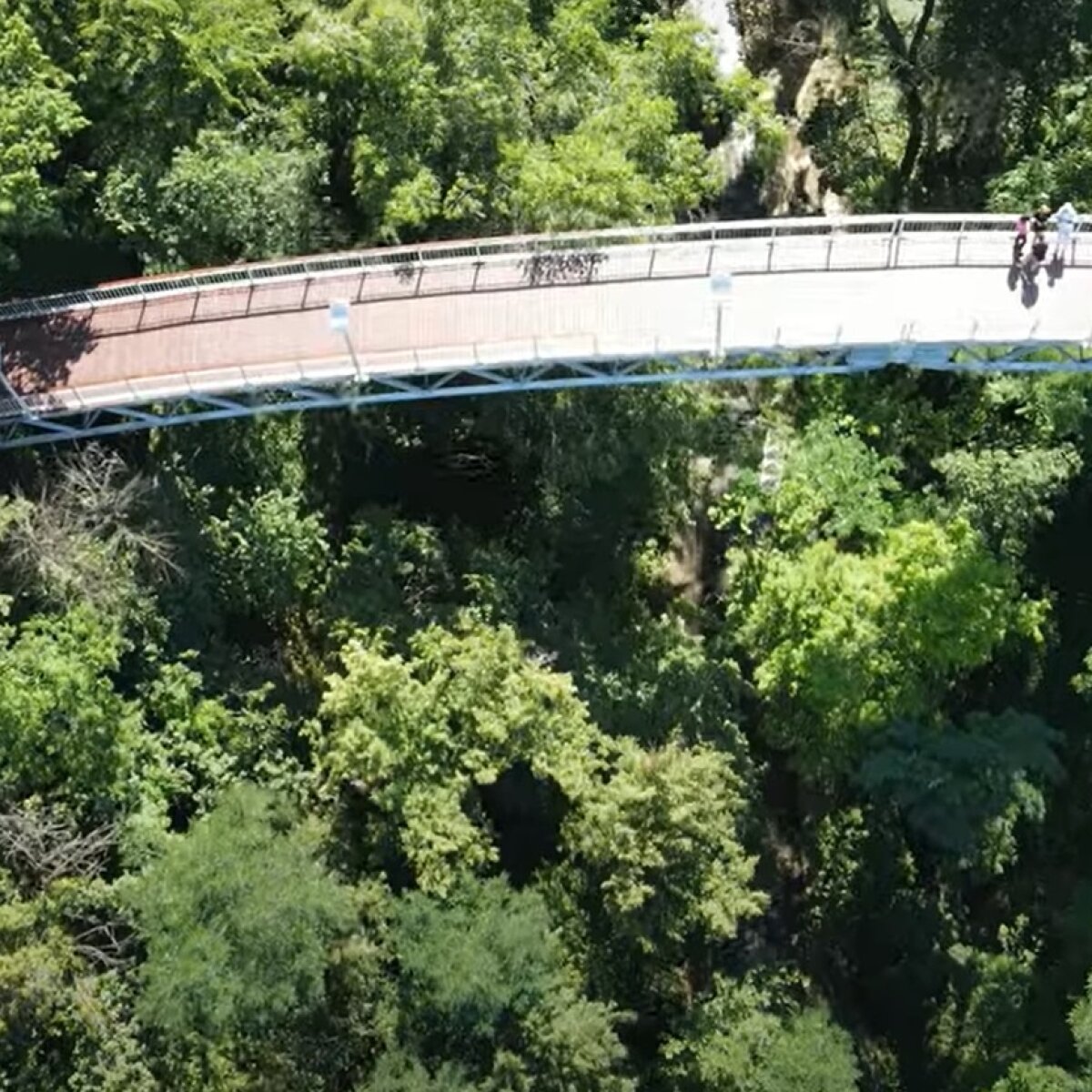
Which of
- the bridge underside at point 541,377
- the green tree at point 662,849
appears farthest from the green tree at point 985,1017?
the bridge underside at point 541,377

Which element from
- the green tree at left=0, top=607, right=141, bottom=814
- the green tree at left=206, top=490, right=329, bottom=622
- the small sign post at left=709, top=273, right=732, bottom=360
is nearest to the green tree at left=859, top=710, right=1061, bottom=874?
the small sign post at left=709, top=273, right=732, bottom=360

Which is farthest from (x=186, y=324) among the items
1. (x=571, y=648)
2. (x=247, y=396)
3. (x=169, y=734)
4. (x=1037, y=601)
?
(x=1037, y=601)

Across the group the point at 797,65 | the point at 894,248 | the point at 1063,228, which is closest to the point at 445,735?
the point at 894,248

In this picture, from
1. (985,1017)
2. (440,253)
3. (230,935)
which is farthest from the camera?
(985,1017)

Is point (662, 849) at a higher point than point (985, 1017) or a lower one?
higher

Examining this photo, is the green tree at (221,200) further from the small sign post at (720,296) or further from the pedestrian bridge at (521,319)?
the small sign post at (720,296)

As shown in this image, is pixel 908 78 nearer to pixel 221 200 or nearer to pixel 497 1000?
pixel 221 200

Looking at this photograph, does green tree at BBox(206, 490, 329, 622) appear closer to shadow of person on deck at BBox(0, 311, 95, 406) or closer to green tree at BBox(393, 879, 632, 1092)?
shadow of person on deck at BBox(0, 311, 95, 406)
